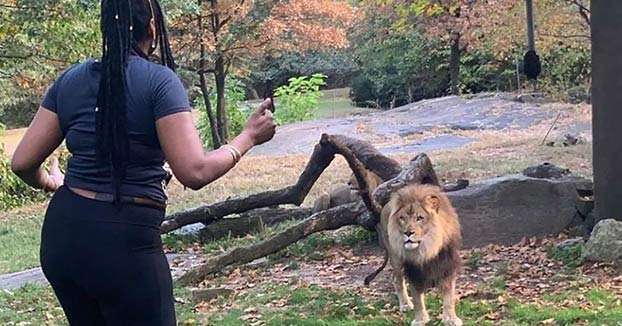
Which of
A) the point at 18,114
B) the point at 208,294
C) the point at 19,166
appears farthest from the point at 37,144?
the point at 18,114

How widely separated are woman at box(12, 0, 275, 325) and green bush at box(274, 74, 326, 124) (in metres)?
23.0

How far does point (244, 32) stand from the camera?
18.6 m

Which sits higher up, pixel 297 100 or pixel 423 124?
pixel 297 100

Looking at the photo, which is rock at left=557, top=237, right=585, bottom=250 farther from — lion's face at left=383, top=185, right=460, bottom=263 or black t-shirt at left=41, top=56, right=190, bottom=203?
black t-shirt at left=41, top=56, right=190, bottom=203

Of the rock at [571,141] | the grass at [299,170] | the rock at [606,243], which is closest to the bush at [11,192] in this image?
the grass at [299,170]

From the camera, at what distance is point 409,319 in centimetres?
521

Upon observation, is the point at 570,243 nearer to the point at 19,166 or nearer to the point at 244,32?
the point at 19,166

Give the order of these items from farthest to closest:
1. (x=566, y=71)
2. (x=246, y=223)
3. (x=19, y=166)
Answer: (x=566, y=71), (x=246, y=223), (x=19, y=166)

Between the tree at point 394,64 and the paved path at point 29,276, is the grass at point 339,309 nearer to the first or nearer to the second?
the paved path at point 29,276

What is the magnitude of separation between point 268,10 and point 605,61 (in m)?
12.6

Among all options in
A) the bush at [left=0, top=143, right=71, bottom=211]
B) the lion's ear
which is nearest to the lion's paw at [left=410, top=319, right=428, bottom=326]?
the lion's ear

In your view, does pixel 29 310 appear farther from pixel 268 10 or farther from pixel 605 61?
pixel 268 10

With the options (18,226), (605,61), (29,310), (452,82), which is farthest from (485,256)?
(452,82)

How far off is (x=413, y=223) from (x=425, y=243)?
14 cm
